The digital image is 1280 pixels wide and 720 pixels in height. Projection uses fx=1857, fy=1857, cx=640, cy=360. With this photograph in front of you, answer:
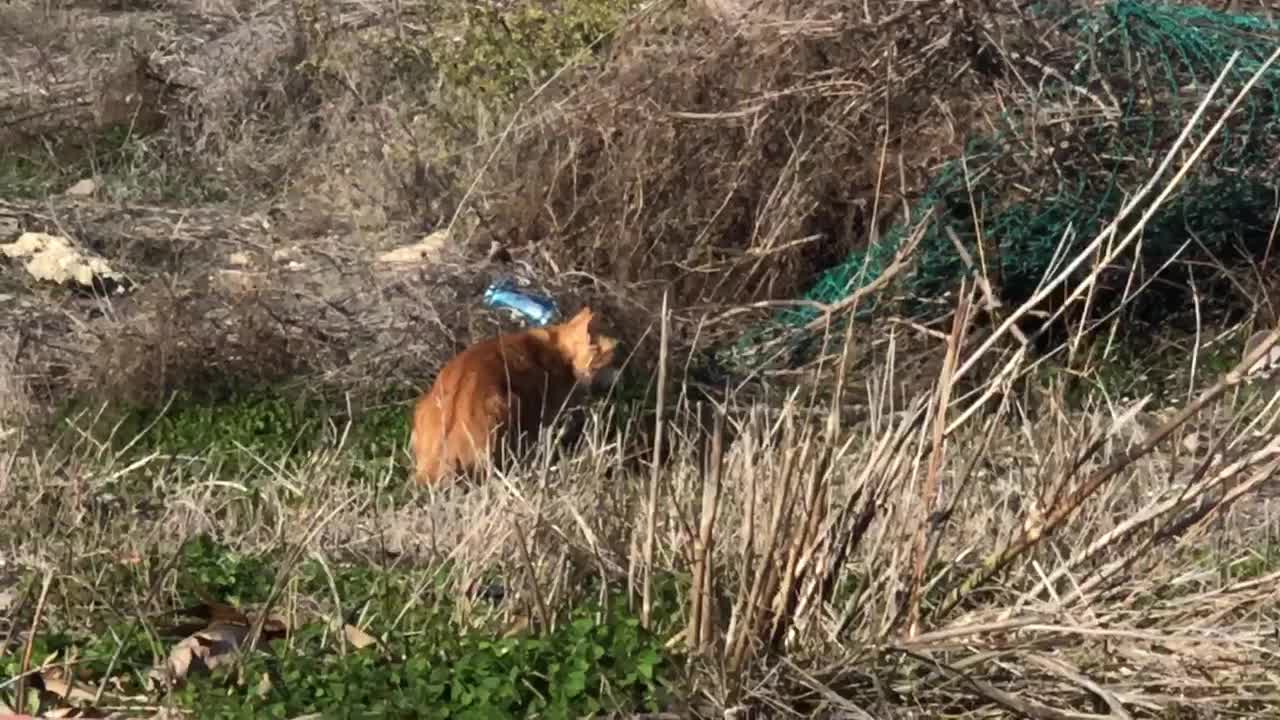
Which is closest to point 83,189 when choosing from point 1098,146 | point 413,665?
point 1098,146

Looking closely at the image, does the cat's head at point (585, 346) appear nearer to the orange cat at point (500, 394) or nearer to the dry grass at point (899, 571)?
the orange cat at point (500, 394)

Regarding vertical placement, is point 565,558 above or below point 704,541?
below

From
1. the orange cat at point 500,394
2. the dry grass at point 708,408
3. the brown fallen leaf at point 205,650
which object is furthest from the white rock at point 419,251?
the brown fallen leaf at point 205,650

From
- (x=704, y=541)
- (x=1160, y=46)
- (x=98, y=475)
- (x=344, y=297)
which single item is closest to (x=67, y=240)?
(x=344, y=297)

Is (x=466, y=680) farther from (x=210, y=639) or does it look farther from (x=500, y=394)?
(x=500, y=394)

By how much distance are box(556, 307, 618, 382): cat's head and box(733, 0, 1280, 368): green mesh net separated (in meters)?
0.85

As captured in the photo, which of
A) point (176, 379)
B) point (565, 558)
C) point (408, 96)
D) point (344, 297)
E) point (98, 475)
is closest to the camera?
point (565, 558)

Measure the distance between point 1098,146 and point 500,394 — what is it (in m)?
2.93

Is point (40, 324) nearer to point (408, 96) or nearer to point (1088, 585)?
point (408, 96)

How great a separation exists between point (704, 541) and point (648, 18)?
515 cm

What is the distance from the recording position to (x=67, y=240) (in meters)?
8.90

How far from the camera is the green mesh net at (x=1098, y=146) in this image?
25.7 feet

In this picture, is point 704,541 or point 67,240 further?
point 67,240

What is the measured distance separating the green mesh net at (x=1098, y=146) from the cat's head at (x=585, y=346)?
33.4 inches
